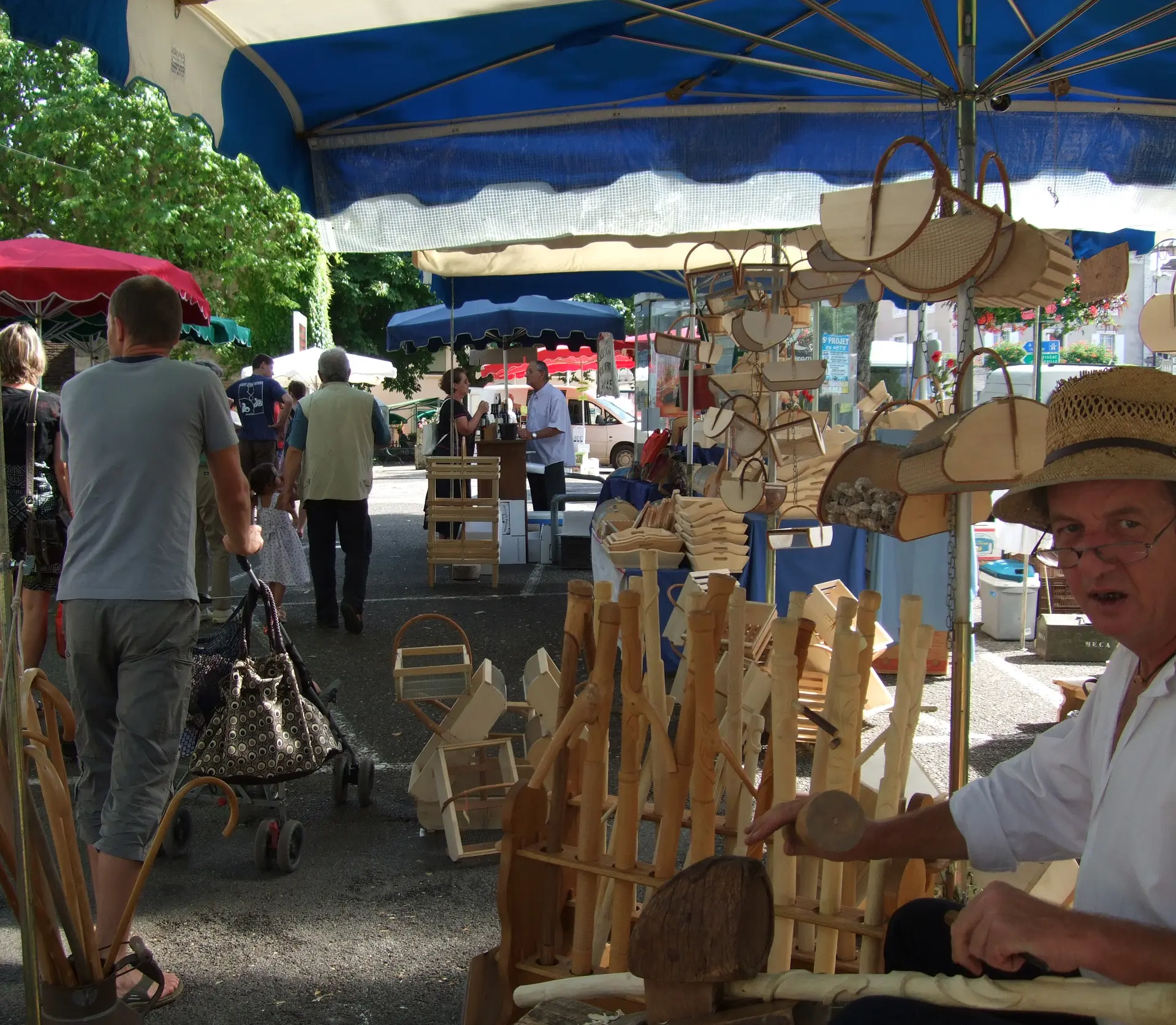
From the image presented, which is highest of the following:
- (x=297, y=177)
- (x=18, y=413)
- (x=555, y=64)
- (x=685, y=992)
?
(x=555, y=64)

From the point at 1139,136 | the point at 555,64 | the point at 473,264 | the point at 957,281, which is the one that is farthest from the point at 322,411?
the point at 957,281

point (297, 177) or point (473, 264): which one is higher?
point (473, 264)

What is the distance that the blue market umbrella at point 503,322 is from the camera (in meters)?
10.7

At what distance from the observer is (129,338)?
8.68 feet

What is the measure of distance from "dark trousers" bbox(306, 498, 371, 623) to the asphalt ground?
4.33 ft

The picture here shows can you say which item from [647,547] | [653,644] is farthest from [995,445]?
[647,547]

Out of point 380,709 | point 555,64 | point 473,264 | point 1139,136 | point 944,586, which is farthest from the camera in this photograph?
point 473,264

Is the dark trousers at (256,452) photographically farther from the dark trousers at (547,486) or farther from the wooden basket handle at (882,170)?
the wooden basket handle at (882,170)

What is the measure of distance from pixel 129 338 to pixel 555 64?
71.8 inches

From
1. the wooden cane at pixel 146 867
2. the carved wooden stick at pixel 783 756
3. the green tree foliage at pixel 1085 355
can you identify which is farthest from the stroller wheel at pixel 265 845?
the green tree foliage at pixel 1085 355

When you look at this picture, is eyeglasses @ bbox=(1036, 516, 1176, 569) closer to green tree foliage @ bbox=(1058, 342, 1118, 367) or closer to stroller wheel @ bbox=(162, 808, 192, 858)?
stroller wheel @ bbox=(162, 808, 192, 858)

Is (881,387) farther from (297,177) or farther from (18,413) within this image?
(18,413)

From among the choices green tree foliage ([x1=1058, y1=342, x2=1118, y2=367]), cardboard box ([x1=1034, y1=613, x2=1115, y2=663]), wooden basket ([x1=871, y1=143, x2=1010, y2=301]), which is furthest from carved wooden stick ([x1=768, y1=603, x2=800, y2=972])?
green tree foliage ([x1=1058, y1=342, x2=1118, y2=367])

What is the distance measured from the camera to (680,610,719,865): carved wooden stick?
76.5 inches
